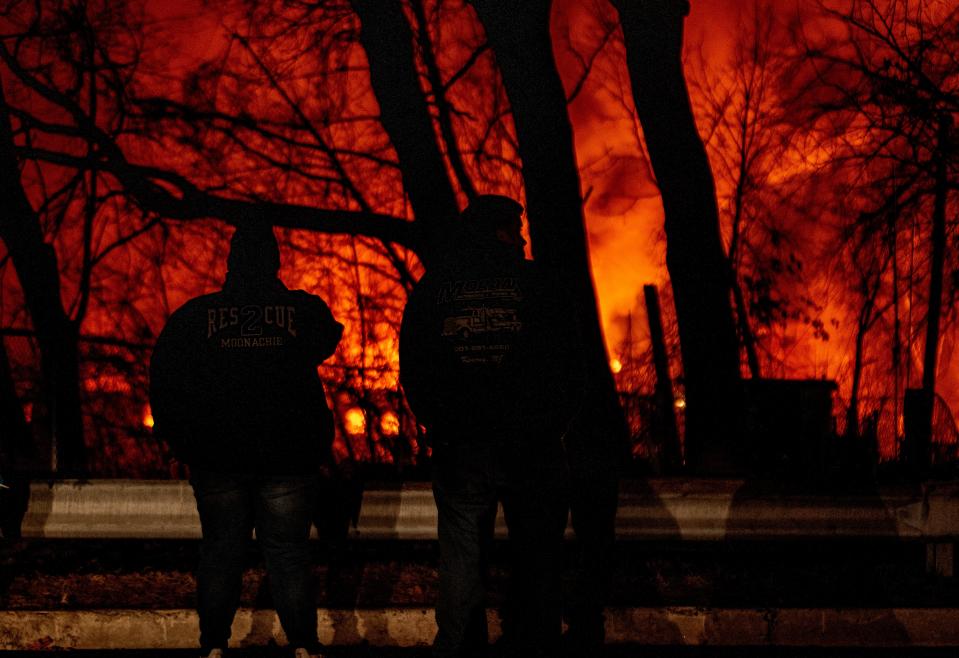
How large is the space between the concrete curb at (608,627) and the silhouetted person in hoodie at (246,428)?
2.06 ft

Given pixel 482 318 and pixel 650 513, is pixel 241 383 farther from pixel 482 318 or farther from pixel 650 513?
pixel 650 513

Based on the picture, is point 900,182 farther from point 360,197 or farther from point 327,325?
point 327,325

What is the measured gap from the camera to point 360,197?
10.9 m

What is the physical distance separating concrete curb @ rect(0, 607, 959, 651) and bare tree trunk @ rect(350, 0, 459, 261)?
13.9ft

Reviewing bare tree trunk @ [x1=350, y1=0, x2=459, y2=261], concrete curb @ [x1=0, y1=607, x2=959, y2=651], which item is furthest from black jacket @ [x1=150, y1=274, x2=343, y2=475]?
bare tree trunk @ [x1=350, y1=0, x2=459, y2=261]

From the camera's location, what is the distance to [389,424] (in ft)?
36.2

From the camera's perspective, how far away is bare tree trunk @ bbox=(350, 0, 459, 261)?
350 inches

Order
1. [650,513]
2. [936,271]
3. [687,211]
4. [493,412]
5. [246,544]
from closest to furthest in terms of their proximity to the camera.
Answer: [493,412], [246,544], [650,513], [687,211], [936,271]

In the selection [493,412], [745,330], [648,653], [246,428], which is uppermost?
[745,330]

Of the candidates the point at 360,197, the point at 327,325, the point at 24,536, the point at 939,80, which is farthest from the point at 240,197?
the point at 939,80

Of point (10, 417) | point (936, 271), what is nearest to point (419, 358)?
point (10, 417)

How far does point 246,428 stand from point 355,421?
6577 mm

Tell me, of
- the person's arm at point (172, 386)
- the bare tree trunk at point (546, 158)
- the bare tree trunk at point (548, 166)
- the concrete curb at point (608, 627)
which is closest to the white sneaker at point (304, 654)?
the concrete curb at point (608, 627)

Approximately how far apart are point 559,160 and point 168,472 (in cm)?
557
